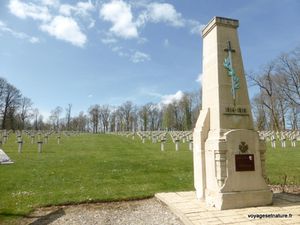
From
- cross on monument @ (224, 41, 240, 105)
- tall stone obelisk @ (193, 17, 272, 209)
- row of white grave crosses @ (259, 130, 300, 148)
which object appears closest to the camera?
tall stone obelisk @ (193, 17, 272, 209)

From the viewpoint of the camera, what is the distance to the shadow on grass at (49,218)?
5.62 m

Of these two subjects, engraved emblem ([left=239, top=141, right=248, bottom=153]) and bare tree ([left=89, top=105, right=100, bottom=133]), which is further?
bare tree ([left=89, top=105, right=100, bottom=133])

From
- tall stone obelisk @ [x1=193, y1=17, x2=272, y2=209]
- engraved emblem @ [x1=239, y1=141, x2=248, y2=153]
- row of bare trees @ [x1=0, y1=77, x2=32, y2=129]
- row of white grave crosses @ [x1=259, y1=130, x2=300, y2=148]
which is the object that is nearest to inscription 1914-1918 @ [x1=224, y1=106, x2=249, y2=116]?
tall stone obelisk @ [x1=193, y1=17, x2=272, y2=209]

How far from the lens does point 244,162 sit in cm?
628

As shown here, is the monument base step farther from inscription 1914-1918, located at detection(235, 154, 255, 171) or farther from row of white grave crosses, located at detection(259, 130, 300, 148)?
row of white grave crosses, located at detection(259, 130, 300, 148)

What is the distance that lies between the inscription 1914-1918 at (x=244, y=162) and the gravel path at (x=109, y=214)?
1.80m

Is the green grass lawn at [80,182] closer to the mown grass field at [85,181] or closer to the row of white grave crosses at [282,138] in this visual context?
the mown grass field at [85,181]

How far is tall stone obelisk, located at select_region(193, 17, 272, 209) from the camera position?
611cm

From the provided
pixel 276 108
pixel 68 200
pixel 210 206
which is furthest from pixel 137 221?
pixel 276 108

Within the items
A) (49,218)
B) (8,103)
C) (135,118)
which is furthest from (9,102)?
(49,218)

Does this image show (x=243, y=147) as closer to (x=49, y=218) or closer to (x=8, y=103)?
(x=49, y=218)

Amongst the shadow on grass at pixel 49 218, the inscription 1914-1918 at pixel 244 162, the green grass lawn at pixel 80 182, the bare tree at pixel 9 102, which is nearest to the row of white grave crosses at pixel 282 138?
the green grass lawn at pixel 80 182

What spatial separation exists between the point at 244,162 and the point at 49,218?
4417mm

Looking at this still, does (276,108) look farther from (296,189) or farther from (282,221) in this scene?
(282,221)
